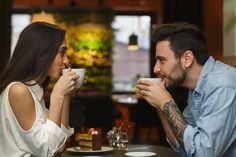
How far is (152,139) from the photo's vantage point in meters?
9.53

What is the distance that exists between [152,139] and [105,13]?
2630 mm

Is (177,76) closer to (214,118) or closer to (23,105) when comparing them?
(214,118)

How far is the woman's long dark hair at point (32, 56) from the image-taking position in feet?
6.27

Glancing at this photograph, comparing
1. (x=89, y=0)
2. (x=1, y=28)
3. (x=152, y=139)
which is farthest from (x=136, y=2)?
(x=1, y=28)

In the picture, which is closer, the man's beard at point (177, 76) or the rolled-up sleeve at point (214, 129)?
the rolled-up sleeve at point (214, 129)

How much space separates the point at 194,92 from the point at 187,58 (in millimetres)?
148

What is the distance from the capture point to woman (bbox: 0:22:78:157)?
5.92 ft

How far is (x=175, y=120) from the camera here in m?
1.88

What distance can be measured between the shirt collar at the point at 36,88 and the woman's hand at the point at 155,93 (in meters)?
0.42

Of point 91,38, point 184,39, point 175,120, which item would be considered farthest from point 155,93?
point 91,38

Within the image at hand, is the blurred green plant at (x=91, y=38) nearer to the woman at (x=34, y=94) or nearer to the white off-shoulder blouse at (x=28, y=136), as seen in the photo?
the woman at (x=34, y=94)

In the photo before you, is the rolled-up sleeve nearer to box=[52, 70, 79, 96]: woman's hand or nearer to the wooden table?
the wooden table

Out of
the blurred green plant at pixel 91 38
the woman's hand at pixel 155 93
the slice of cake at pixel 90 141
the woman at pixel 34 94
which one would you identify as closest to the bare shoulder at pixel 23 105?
the woman at pixel 34 94

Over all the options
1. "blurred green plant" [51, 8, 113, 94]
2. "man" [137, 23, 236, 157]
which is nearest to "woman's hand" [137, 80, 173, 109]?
"man" [137, 23, 236, 157]
